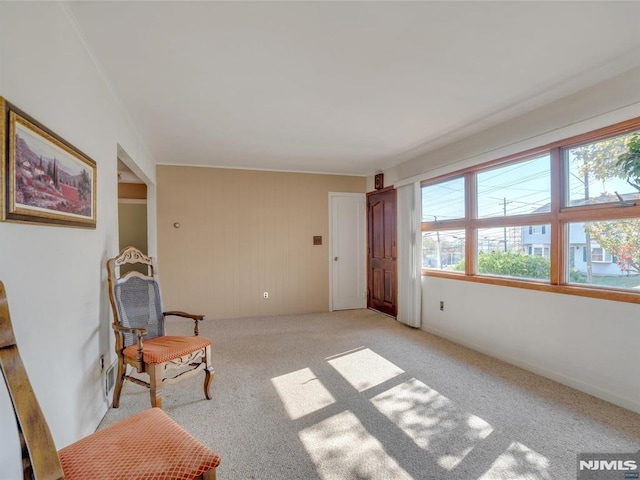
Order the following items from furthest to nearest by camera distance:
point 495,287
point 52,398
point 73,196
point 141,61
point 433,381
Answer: point 495,287
point 433,381
point 141,61
point 73,196
point 52,398

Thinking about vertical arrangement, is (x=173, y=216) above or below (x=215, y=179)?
below

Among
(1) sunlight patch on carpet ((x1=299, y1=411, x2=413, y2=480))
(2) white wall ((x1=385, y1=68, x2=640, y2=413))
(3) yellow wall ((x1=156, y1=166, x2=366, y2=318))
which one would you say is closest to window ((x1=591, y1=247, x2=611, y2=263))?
(2) white wall ((x1=385, y1=68, x2=640, y2=413))

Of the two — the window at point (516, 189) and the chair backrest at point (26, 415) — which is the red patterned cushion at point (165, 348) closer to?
the chair backrest at point (26, 415)

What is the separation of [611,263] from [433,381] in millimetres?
1693

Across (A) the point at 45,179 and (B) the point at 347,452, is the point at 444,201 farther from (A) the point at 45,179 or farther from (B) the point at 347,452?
(A) the point at 45,179

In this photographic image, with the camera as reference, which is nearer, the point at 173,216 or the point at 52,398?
the point at 52,398

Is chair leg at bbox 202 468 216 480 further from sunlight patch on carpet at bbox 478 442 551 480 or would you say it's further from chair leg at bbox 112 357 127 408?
chair leg at bbox 112 357 127 408

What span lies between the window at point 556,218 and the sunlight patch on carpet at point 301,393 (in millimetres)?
2140

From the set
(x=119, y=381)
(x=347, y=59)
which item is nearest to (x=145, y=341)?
(x=119, y=381)

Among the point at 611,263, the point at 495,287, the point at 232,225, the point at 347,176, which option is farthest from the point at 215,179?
the point at 611,263

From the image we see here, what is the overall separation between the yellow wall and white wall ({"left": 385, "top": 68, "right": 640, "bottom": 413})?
2.29 m

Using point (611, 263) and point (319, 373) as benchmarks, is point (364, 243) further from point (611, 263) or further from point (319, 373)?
point (611, 263)

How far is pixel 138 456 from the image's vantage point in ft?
3.62

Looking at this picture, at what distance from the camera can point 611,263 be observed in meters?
2.36
